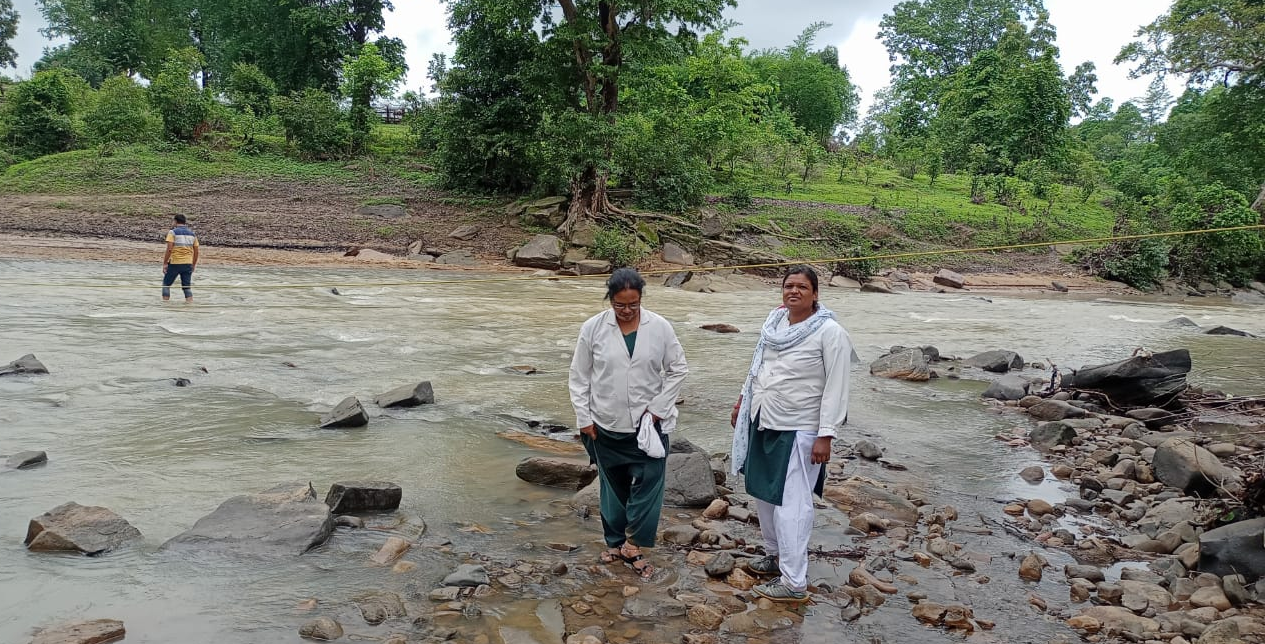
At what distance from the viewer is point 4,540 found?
427 cm

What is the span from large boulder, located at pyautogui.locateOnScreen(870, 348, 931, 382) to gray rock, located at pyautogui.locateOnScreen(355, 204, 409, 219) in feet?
59.6

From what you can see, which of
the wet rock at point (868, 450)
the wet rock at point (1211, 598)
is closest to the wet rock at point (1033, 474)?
the wet rock at point (868, 450)

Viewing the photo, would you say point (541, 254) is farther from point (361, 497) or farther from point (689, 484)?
point (361, 497)

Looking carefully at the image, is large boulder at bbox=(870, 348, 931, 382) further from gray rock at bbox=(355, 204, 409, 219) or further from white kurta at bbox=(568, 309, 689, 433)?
gray rock at bbox=(355, 204, 409, 219)

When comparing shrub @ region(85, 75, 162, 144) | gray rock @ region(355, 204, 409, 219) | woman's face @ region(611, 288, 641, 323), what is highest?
shrub @ region(85, 75, 162, 144)

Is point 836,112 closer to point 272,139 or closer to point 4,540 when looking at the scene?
point 272,139

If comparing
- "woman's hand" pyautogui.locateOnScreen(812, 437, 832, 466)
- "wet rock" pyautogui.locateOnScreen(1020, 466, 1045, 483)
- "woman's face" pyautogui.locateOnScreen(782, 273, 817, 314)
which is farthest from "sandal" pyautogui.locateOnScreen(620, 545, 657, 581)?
"wet rock" pyautogui.locateOnScreen(1020, 466, 1045, 483)

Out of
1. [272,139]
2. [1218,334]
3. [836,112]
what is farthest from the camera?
[836,112]

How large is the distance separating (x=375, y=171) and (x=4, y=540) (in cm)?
2567

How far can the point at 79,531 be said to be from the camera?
4215mm

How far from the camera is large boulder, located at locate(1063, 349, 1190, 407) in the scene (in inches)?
297

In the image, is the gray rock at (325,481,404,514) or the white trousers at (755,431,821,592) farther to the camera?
the gray rock at (325,481,404,514)

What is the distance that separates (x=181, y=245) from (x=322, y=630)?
11.7 m

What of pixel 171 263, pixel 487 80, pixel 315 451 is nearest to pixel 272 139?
pixel 487 80
